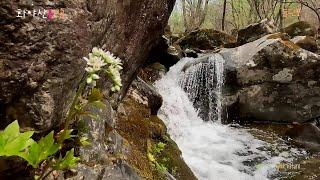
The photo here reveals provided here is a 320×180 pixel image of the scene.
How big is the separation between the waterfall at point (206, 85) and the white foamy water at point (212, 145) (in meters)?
0.25

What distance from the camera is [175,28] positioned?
4138cm

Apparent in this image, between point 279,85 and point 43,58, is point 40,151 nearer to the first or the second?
point 43,58

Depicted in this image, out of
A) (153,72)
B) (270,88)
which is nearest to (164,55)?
(153,72)

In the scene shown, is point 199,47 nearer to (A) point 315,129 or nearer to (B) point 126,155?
(A) point 315,129

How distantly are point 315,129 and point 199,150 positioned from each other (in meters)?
2.54

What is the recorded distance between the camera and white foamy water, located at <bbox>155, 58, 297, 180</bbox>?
6.21 m

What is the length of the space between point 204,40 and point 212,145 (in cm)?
849

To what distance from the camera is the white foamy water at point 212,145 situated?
6215 millimetres

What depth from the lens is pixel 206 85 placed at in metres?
10.2

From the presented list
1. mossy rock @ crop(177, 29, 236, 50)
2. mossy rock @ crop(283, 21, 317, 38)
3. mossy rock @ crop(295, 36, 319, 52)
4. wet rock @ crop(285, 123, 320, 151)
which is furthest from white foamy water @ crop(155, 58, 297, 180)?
mossy rock @ crop(283, 21, 317, 38)

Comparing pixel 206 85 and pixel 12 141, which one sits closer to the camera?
pixel 12 141

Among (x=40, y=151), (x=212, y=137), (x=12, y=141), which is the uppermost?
(x=12, y=141)

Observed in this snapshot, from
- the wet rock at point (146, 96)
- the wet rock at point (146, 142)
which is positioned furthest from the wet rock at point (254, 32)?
the wet rock at point (146, 142)

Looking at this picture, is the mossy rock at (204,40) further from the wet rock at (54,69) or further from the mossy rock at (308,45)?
the wet rock at (54,69)
